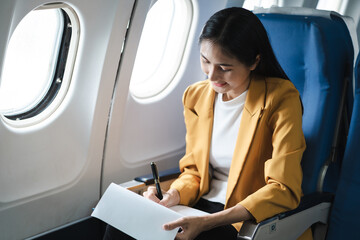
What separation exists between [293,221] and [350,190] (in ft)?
1.20

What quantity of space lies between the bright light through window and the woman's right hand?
824mm

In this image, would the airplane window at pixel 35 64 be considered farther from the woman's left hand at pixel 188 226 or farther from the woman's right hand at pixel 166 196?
the woman's left hand at pixel 188 226

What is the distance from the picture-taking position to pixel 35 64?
232 cm

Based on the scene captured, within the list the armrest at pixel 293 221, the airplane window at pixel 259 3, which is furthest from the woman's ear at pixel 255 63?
the airplane window at pixel 259 3

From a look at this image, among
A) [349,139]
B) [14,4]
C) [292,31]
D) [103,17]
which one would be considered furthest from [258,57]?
[14,4]

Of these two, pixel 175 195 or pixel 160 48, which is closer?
pixel 175 195

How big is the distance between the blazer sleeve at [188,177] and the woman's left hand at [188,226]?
0.39 m

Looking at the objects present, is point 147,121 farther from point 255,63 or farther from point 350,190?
point 350,190

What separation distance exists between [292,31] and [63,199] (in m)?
1.52

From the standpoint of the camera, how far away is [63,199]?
2412mm

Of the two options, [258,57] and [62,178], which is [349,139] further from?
[62,178]

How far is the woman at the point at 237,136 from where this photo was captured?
69.5 inches

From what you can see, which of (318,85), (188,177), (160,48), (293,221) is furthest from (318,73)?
(160,48)

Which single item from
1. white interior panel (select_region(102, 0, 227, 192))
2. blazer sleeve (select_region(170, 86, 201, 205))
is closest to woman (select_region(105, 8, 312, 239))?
blazer sleeve (select_region(170, 86, 201, 205))
